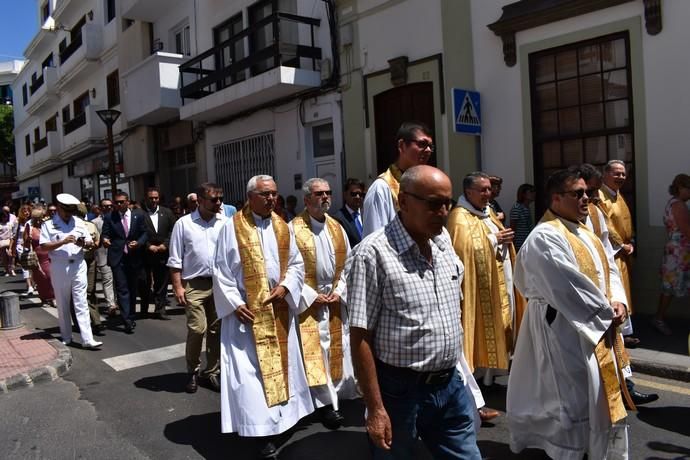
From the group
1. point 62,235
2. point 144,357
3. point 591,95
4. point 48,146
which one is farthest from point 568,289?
point 48,146

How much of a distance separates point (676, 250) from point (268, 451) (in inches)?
199

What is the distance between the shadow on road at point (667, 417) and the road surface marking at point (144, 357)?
479cm

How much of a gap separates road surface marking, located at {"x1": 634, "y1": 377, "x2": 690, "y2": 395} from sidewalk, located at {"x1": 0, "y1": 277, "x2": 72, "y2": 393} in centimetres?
569

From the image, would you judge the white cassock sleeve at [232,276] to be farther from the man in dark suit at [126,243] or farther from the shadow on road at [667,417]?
the man in dark suit at [126,243]

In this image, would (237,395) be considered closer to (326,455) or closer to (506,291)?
(326,455)

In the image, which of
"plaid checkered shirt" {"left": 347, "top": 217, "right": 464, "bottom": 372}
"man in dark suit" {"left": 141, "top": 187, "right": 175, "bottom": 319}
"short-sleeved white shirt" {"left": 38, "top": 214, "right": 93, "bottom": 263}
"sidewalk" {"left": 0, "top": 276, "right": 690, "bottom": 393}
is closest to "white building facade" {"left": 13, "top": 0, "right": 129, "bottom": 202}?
"man in dark suit" {"left": 141, "top": 187, "right": 175, "bottom": 319}

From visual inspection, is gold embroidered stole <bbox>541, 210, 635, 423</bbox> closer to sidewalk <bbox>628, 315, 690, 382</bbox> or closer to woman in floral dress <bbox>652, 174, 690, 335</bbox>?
sidewalk <bbox>628, 315, 690, 382</bbox>

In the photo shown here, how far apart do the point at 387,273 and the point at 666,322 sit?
5.99 metres

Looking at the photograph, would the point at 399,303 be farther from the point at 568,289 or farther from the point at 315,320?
the point at 315,320

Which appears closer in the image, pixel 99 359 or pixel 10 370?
pixel 10 370

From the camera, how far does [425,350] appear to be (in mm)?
2516

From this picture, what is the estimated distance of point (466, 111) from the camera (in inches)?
339

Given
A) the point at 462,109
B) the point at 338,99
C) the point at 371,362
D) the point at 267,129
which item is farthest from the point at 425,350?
the point at 267,129

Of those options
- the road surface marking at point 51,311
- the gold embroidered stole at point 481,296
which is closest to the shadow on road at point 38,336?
the road surface marking at point 51,311
